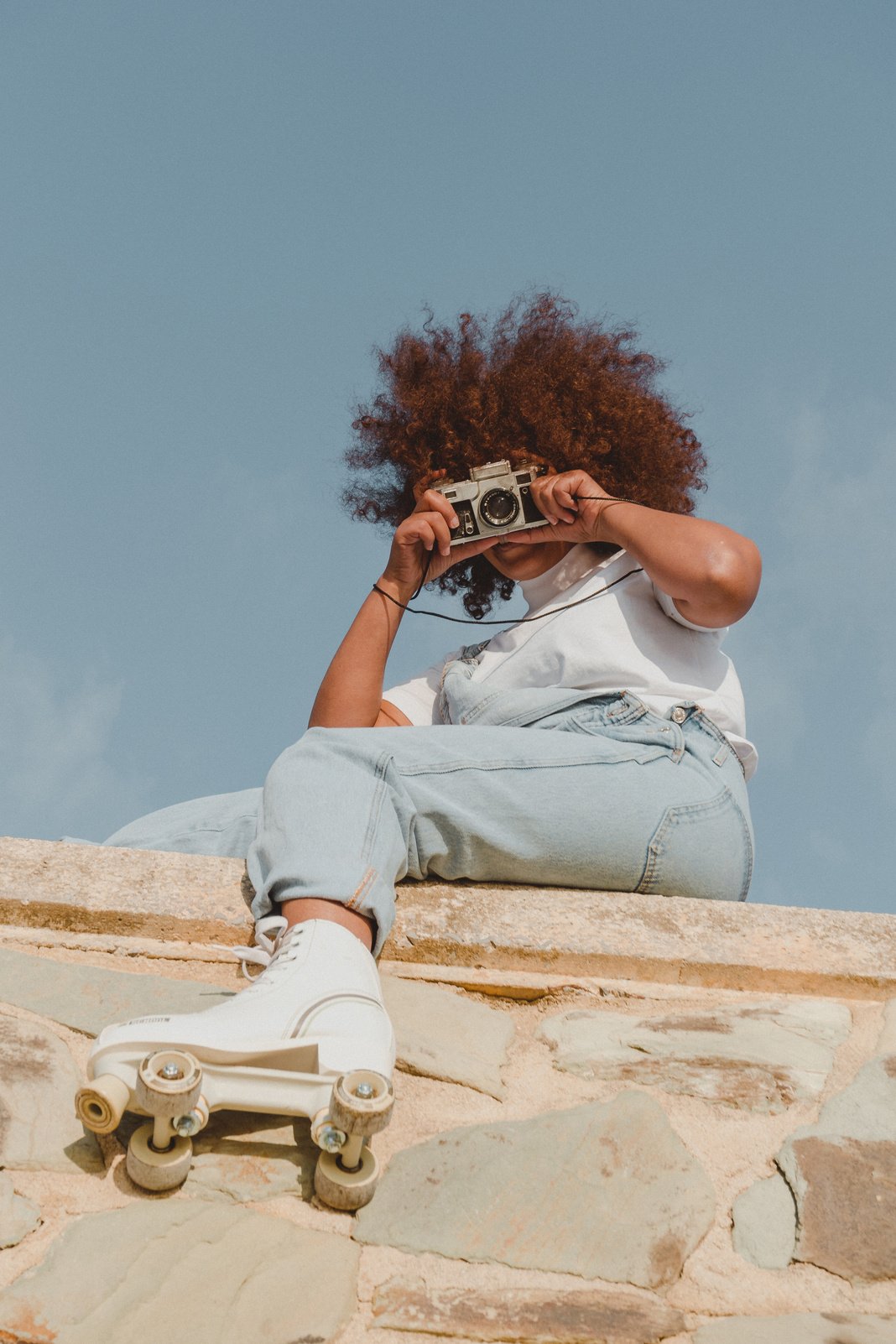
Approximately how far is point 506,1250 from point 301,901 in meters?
0.60

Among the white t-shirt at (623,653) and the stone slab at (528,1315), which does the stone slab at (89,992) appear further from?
the white t-shirt at (623,653)

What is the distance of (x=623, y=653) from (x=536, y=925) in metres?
0.63

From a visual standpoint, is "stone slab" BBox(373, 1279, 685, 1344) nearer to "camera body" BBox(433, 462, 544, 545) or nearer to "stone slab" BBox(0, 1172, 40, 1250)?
"stone slab" BBox(0, 1172, 40, 1250)

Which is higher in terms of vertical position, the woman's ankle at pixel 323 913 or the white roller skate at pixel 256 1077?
the woman's ankle at pixel 323 913

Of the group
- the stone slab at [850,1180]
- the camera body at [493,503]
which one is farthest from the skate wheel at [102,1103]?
the camera body at [493,503]

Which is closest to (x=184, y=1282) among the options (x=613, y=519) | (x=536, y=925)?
(x=536, y=925)

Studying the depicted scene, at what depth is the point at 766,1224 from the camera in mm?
1353

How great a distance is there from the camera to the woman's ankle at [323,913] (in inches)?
65.9

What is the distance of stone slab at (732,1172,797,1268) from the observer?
4.29ft

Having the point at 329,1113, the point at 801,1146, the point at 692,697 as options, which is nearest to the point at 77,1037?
the point at 329,1113

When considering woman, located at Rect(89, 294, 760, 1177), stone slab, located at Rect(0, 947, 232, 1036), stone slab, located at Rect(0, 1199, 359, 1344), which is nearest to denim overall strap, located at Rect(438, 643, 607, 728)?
woman, located at Rect(89, 294, 760, 1177)

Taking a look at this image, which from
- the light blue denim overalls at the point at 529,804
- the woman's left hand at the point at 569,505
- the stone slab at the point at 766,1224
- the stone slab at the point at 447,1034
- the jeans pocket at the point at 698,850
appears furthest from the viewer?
the woman's left hand at the point at 569,505

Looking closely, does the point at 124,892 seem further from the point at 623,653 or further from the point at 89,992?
the point at 623,653

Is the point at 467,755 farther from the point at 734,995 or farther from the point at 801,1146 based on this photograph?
the point at 801,1146
